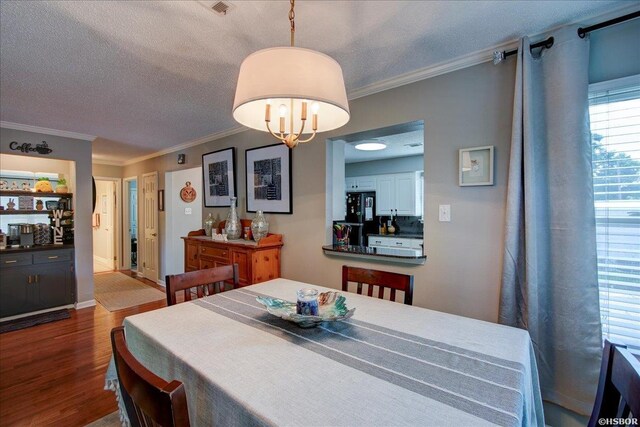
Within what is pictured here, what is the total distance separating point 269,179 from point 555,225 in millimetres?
2521

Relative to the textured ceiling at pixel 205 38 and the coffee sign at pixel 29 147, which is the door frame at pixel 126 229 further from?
the textured ceiling at pixel 205 38

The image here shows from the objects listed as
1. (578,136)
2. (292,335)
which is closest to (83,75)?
(292,335)

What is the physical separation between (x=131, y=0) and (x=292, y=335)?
1725 millimetres

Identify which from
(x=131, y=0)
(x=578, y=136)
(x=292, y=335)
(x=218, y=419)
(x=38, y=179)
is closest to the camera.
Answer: (x=218, y=419)

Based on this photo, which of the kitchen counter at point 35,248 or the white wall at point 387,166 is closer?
the kitchen counter at point 35,248

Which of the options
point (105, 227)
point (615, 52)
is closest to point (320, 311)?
point (615, 52)

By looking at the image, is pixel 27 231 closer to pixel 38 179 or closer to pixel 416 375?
pixel 38 179

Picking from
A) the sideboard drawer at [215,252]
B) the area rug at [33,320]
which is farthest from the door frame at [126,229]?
the sideboard drawer at [215,252]

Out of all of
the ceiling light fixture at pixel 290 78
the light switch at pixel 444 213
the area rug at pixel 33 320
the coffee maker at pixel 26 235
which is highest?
the ceiling light fixture at pixel 290 78

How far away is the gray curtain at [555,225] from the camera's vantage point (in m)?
1.55

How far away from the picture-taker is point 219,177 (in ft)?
12.9

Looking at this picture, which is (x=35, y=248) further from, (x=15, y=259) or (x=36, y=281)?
(x=36, y=281)

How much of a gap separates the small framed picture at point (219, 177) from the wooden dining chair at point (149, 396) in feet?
10.4

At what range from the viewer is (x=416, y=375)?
896 mm
